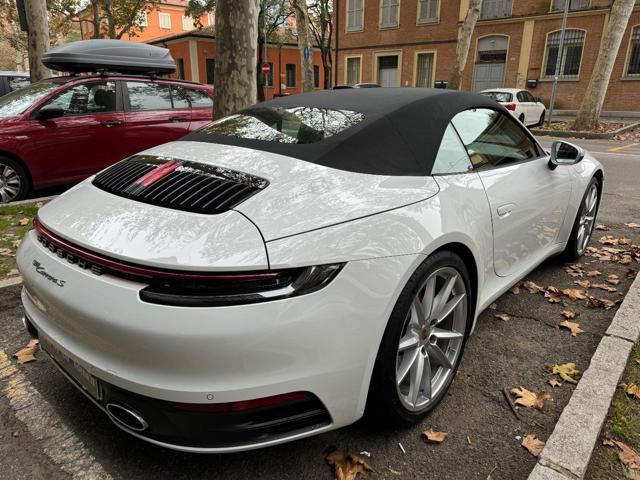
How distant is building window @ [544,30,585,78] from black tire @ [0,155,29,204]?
82.7 ft

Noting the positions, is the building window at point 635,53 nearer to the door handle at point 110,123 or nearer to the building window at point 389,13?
the building window at point 389,13

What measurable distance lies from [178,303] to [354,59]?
3334cm

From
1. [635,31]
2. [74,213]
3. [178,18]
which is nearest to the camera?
[74,213]

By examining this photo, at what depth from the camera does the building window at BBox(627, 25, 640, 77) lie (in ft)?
72.9

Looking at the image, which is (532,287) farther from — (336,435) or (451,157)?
(336,435)

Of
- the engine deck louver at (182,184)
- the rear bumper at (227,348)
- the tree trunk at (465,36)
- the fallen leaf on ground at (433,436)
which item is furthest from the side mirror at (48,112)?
the tree trunk at (465,36)

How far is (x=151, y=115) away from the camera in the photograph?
6.81m

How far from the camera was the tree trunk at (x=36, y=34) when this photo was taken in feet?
29.9

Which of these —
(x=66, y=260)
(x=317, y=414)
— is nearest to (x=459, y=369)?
(x=317, y=414)

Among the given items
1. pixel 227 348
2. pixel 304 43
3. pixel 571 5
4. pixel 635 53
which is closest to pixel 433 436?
pixel 227 348

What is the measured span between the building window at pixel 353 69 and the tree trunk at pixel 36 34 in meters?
25.1

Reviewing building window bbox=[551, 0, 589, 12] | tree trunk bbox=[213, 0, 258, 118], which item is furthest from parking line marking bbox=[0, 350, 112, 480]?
building window bbox=[551, 0, 589, 12]

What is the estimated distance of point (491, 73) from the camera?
26719mm

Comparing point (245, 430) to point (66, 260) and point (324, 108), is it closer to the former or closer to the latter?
point (66, 260)
